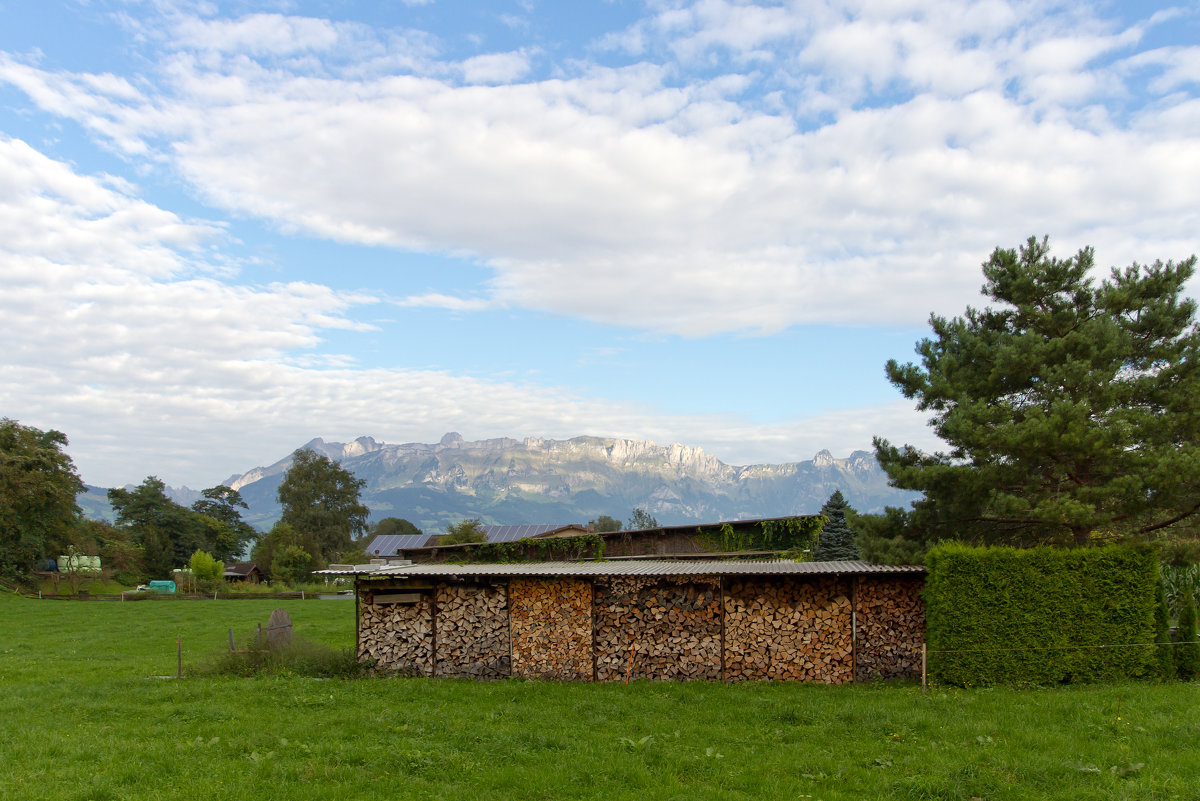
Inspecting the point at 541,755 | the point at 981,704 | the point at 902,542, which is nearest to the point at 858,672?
the point at 981,704

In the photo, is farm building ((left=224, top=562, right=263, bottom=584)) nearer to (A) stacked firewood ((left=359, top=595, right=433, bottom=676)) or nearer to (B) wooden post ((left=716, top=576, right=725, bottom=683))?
(A) stacked firewood ((left=359, top=595, right=433, bottom=676))

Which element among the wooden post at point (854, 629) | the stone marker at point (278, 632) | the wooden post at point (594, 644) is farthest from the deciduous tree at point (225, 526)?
the wooden post at point (854, 629)

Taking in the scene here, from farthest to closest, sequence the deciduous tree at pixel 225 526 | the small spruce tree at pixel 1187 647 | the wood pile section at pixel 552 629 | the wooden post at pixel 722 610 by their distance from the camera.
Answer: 1. the deciduous tree at pixel 225 526
2. the wood pile section at pixel 552 629
3. the wooden post at pixel 722 610
4. the small spruce tree at pixel 1187 647

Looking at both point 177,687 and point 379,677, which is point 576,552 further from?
point 177,687

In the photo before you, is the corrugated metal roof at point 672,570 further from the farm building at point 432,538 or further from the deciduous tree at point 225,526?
the deciduous tree at point 225,526

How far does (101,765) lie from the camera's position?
30.9 ft

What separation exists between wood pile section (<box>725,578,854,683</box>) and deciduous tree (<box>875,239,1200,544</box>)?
6087 millimetres

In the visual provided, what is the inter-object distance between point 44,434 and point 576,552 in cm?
5292

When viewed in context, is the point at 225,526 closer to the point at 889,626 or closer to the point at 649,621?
the point at 649,621

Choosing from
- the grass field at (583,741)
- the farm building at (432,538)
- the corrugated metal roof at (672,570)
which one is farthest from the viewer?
the farm building at (432,538)

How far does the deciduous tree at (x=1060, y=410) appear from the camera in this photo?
18516 mm

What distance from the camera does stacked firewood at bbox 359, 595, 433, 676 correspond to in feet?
57.3

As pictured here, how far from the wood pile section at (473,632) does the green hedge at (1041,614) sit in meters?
9.15

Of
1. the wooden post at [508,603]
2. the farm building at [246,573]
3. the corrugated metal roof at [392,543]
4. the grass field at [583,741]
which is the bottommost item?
the farm building at [246,573]
